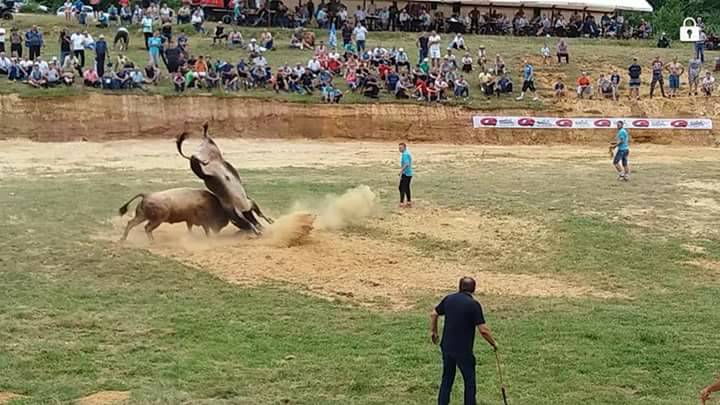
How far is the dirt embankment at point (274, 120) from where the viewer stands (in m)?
37.7

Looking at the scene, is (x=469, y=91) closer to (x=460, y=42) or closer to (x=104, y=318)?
(x=460, y=42)

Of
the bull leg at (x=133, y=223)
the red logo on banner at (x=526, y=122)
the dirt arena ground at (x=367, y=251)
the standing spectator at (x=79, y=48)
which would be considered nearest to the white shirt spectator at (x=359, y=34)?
the red logo on banner at (x=526, y=122)

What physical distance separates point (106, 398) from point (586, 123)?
33.0m

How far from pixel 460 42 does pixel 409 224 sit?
26189mm

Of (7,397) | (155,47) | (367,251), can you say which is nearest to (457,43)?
(155,47)

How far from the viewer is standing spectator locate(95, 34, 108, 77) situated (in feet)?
124

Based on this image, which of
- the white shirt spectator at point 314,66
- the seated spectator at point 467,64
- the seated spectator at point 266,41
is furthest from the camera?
the seated spectator at point 266,41

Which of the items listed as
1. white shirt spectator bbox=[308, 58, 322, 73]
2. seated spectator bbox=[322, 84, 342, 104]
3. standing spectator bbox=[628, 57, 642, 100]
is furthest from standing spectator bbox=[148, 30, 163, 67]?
standing spectator bbox=[628, 57, 642, 100]

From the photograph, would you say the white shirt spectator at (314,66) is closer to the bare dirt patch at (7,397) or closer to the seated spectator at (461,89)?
the seated spectator at (461,89)

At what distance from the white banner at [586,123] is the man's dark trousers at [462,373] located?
99.4 ft

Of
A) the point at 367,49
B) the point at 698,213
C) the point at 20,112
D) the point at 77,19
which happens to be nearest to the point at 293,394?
the point at 698,213

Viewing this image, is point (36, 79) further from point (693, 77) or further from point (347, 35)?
point (693, 77)

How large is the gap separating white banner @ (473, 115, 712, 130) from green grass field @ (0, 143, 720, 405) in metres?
15.6

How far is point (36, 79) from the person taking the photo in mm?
38281
